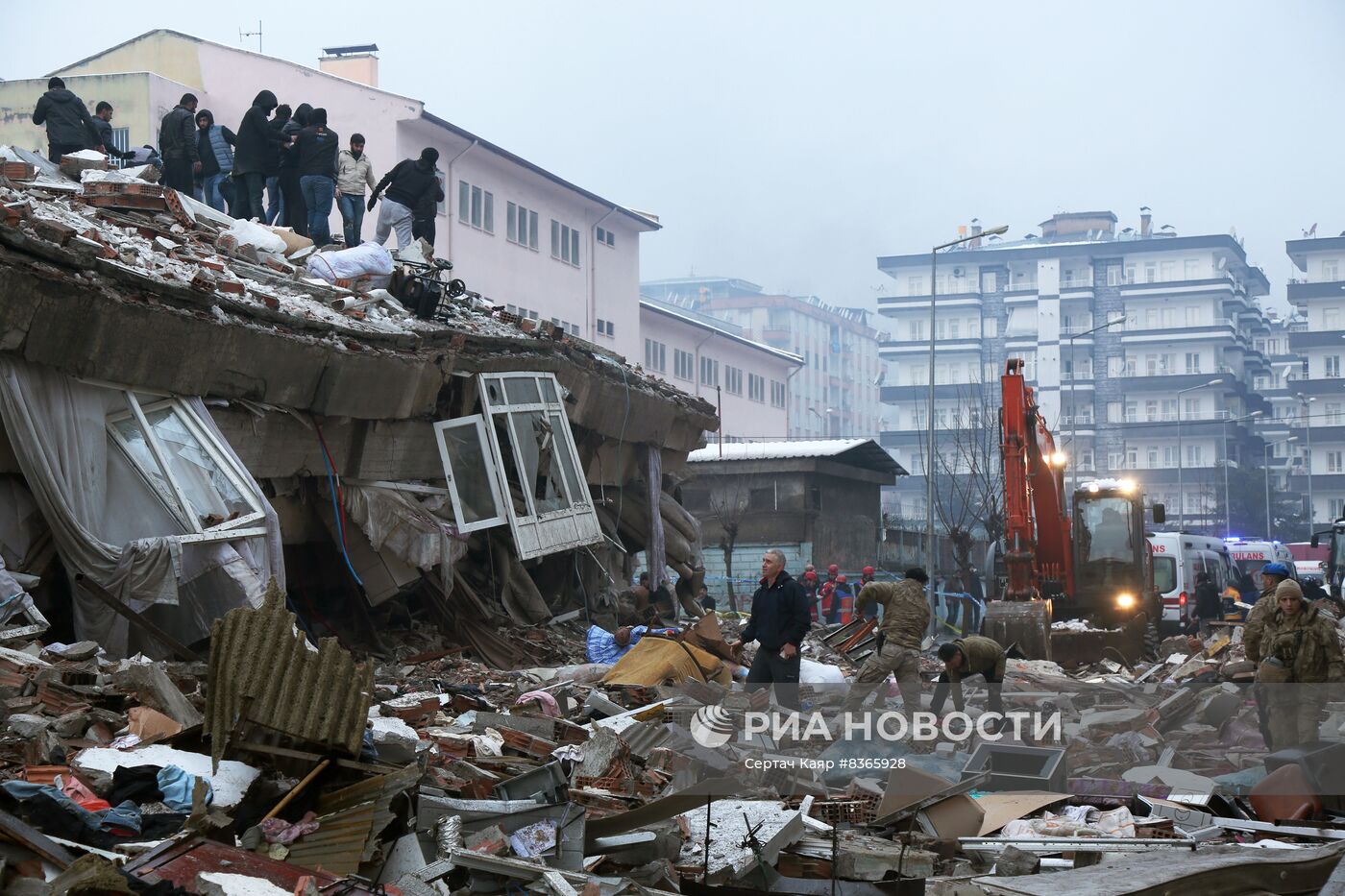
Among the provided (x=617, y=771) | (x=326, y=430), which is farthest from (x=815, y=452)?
(x=617, y=771)

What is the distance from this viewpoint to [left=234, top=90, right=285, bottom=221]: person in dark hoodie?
62.6 feet

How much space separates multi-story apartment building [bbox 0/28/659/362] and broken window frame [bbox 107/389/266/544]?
2317 centimetres

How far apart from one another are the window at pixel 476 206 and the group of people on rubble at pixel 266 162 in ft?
64.2

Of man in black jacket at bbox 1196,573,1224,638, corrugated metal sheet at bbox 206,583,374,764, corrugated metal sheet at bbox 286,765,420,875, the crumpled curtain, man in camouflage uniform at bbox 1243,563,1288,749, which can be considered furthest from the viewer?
man in black jacket at bbox 1196,573,1224,638

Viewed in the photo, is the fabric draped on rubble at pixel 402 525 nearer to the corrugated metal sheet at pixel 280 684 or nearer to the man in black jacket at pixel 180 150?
the man in black jacket at pixel 180 150

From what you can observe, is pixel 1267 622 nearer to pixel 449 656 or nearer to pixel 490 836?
pixel 490 836

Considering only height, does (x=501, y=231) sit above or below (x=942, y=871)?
above

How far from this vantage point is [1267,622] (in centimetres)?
1128

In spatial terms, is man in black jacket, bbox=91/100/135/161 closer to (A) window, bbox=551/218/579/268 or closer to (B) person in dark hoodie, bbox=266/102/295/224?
(B) person in dark hoodie, bbox=266/102/295/224

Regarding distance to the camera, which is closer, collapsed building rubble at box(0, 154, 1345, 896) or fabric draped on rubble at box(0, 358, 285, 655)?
collapsed building rubble at box(0, 154, 1345, 896)

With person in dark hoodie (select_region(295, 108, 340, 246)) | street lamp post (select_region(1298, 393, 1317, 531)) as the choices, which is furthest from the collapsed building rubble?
street lamp post (select_region(1298, 393, 1317, 531))

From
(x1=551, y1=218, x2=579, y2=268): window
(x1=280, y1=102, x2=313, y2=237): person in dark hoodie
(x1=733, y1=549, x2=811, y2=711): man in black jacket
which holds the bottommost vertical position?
(x1=733, y1=549, x2=811, y2=711): man in black jacket

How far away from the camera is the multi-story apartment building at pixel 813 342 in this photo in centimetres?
11044

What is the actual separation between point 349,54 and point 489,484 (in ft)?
95.7
